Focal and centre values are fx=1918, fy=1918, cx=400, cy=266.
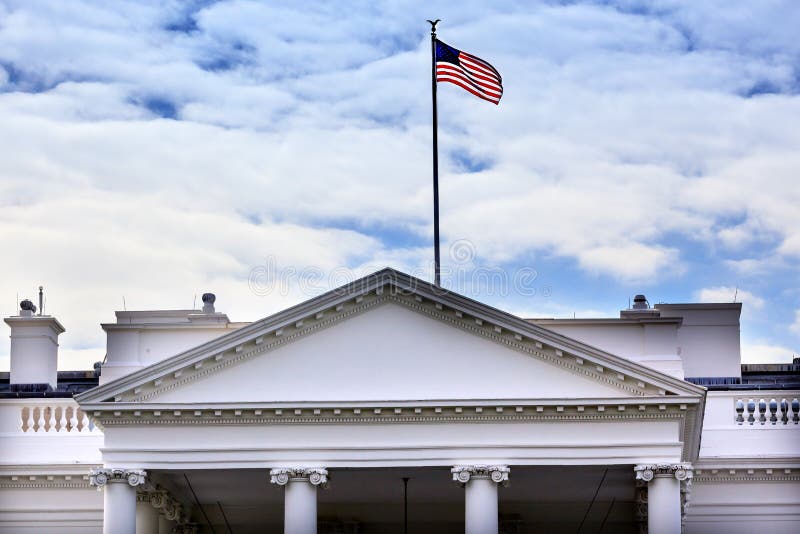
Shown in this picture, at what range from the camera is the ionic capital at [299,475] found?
42406 mm

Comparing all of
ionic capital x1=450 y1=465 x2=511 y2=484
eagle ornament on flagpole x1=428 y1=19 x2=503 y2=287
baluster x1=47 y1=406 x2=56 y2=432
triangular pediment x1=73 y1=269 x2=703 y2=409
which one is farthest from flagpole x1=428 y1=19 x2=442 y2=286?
baluster x1=47 y1=406 x2=56 y2=432

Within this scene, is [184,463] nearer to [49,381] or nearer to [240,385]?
[240,385]

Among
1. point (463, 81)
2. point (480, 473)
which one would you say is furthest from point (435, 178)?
point (480, 473)

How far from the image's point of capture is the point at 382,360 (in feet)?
141

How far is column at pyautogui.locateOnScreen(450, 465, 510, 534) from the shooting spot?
42.1m

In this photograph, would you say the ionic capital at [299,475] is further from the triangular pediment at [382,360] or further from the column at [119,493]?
the column at [119,493]

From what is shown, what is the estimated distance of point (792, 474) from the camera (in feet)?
160

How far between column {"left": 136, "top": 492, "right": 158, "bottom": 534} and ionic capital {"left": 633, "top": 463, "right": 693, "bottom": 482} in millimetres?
11634

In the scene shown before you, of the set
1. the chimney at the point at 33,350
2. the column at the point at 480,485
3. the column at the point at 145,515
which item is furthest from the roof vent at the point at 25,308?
the column at the point at 480,485

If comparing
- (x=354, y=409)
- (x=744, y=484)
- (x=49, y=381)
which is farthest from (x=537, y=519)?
(x=49, y=381)

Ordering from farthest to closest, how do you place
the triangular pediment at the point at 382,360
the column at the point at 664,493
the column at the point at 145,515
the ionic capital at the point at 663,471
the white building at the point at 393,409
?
1. the column at the point at 145,515
2. the triangular pediment at the point at 382,360
3. the white building at the point at 393,409
4. the ionic capital at the point at 663,471
5. the column at the point at 664,493

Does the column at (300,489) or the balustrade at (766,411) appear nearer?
the column at (300,489)

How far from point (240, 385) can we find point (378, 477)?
479 cm

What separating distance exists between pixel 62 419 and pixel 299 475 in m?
8.19
